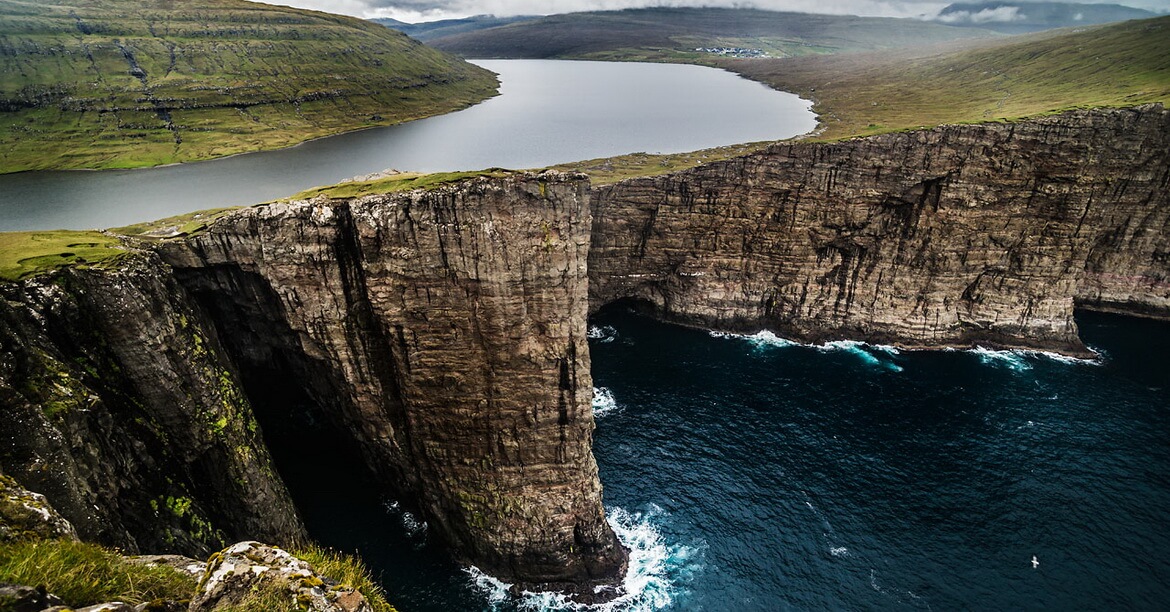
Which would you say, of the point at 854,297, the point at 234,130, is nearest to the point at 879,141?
the point at 854,297

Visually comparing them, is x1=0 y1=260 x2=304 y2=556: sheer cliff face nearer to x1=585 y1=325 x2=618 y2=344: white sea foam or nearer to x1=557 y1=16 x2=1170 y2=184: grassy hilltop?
x1=585 y1=325 x2=618 y2=344: white sea foam

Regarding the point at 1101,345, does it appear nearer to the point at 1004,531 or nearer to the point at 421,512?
the point at 1004,531

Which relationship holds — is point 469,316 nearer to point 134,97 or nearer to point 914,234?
point 914,234

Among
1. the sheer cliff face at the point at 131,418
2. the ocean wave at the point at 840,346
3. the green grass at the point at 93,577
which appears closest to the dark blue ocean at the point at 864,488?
the ocean wave at the point at 840,346

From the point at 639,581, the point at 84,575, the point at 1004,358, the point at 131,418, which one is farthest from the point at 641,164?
the point at 84,575

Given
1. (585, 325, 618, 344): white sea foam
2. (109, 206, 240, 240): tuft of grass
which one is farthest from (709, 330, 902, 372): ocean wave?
(109, 206, 240, 240): tuft of grass

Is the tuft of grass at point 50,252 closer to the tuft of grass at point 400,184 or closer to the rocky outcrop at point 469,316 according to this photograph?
the rocky outcrop at point 469,316
